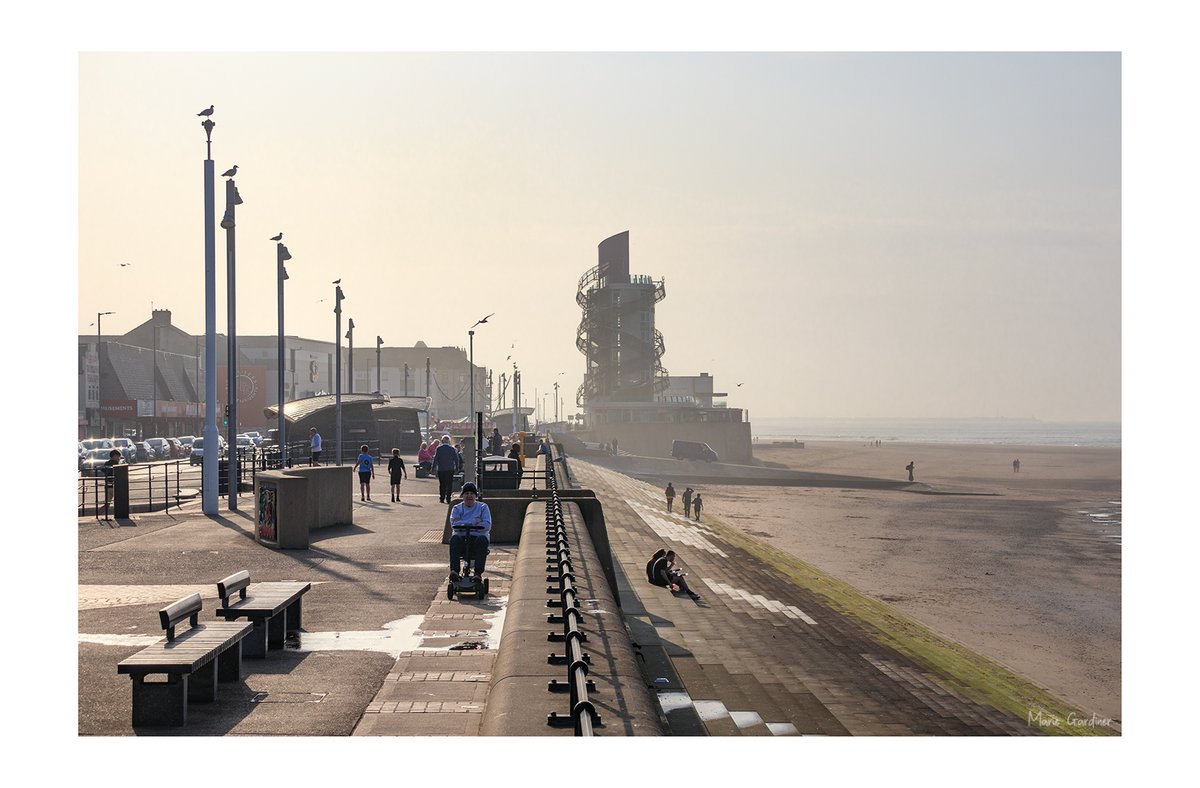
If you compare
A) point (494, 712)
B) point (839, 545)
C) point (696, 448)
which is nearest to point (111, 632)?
point (494, 712)

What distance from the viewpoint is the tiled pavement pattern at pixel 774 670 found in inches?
466

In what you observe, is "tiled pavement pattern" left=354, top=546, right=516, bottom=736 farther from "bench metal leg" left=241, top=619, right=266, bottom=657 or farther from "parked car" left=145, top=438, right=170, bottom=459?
"parked car" left=145, top=438, right=170, bottom=459

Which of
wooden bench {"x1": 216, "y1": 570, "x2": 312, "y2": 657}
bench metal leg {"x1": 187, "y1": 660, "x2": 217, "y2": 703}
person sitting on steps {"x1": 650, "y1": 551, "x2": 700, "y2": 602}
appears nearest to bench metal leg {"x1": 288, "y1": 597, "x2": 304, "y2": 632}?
wooden bench {"x1": 216, "y1": 570, "x2": 312, "y2": 657}

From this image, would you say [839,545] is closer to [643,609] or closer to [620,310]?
[643,609]

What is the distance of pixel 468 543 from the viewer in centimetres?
1285

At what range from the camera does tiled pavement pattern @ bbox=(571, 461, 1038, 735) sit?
38.8 ft

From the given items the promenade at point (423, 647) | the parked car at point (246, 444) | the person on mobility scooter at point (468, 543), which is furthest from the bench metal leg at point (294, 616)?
the parked car at point (246, 444)

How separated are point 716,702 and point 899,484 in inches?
2650

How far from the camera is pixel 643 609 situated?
60.1 feet

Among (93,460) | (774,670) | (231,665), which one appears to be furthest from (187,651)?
(93,460)

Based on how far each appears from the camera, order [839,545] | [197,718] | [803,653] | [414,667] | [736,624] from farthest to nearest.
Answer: [839,545]
[736,624]
[803,653]
[414,667]
[197,718]

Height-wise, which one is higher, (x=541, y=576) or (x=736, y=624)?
(x=541, y=576)

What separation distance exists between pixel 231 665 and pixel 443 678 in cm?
168

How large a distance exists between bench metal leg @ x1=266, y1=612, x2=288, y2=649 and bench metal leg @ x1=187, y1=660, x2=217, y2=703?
169 centimetres
